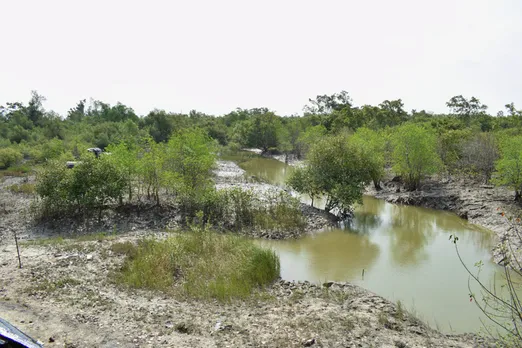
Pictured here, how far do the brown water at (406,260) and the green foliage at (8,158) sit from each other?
37205 mm

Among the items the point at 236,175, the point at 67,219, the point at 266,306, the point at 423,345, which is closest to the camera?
the point at 423,345

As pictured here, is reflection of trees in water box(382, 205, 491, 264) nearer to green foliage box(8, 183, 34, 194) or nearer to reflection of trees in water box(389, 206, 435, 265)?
reflection of trees in water box(389, 206, 435, 265)

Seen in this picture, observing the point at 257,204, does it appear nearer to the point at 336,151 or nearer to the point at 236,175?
the point at 336,151

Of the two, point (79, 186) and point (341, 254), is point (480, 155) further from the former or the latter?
point (79, 186)

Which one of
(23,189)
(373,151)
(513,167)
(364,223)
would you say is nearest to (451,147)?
(513,167)

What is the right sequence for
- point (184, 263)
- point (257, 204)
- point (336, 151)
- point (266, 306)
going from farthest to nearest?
point (336, 151), point (257, 204), point (184, 263), point (266, 306)

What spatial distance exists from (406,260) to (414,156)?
1533 centimetres

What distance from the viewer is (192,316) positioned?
9.80 m

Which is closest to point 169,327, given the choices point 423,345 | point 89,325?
point 89,325

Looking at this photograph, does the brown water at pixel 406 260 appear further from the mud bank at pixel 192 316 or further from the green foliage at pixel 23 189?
the green foliage at pixel 23 189

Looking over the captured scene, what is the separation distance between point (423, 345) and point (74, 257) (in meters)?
12.5

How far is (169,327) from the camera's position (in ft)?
29.9

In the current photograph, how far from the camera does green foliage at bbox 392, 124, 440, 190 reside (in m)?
29.4

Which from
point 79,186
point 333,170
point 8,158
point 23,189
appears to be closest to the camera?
point 79,186
